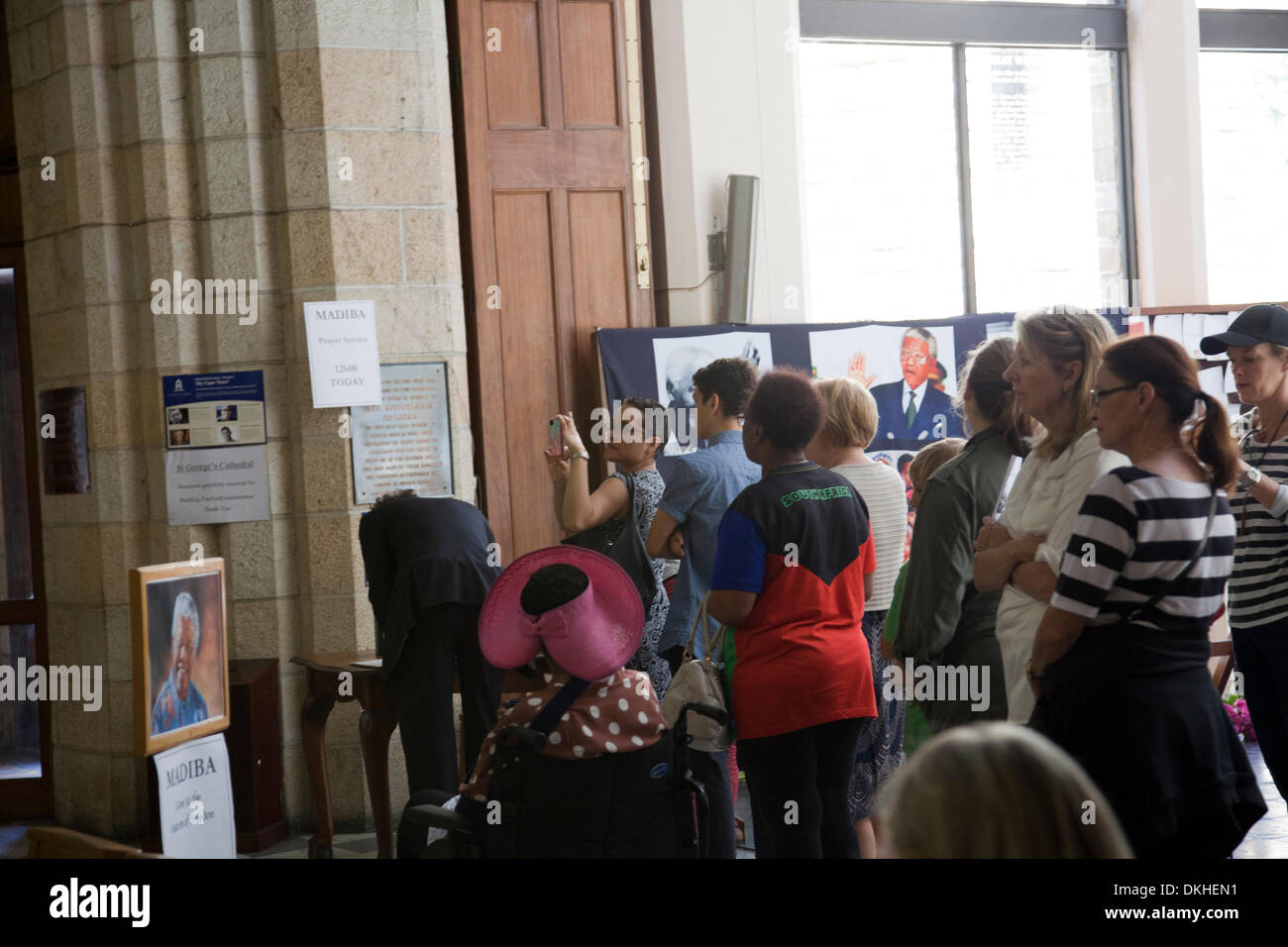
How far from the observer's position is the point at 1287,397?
3.47 m

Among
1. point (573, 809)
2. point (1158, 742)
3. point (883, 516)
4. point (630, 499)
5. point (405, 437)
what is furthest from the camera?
point (405, 437)

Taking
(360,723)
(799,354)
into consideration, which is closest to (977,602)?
(360,723)

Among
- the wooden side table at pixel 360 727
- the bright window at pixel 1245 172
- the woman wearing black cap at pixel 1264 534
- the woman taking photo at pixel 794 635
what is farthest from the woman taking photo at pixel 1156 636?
the bright window at pixel 1245 172

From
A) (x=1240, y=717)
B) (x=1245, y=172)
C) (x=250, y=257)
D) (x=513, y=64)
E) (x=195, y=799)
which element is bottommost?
(x=1240, y=717)

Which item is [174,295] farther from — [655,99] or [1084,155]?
[1084,155]

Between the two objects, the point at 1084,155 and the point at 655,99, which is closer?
the point at 655,99

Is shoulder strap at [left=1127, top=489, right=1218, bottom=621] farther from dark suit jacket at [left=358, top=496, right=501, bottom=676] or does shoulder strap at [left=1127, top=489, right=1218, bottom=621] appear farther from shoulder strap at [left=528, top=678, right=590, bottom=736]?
dark suit jacket at [left=358, top=496, right=501, bottom=676]

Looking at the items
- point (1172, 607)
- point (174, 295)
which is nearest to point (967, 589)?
point (1172, 607)

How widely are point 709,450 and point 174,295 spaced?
8.02 ft

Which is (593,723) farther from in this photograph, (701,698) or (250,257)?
(250,257)

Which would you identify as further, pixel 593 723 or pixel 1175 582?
pixel 593 723

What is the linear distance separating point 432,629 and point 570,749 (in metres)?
1.51

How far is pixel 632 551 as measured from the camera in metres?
4.09

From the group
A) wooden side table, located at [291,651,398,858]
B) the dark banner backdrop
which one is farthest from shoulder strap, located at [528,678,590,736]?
the dark banner backdrop
